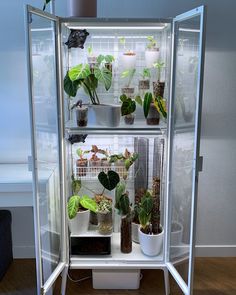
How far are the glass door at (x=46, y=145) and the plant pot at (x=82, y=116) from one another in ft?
0.35

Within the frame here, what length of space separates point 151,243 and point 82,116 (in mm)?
867

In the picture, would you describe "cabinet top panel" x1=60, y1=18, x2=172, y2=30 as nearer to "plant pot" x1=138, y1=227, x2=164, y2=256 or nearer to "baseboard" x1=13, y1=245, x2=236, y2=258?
"plant pot" x1=138, y1=227, x2=164, y2=256

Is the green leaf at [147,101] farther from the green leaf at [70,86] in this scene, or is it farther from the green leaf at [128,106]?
Answer: the green leaf at [70,86]

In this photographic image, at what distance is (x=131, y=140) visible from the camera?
7.40ft

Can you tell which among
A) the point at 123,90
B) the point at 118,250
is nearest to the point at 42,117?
the point at 123,90

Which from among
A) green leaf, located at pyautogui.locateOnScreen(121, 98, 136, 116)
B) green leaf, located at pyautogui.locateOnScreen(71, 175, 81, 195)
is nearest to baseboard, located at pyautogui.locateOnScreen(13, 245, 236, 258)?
green leaf, located at pyautogui.locateOnScreen(71, 175, 81, 195)

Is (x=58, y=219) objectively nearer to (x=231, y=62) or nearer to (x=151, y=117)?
(x=151, y=117)

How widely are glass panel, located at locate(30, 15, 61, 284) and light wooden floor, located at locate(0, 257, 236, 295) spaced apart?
0.33 metres

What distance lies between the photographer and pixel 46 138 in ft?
6.21

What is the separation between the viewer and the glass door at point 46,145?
5.37 ft

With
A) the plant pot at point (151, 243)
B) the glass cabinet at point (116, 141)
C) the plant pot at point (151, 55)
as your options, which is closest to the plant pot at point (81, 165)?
the glass cabinet at point (116, 141)

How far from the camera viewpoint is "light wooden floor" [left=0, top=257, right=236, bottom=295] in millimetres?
2168

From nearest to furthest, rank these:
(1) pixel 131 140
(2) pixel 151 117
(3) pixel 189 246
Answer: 1. (3) pixel 189 246
2. (2) pixel 151 117
3. (1) pixel 131 140

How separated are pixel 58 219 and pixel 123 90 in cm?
88
